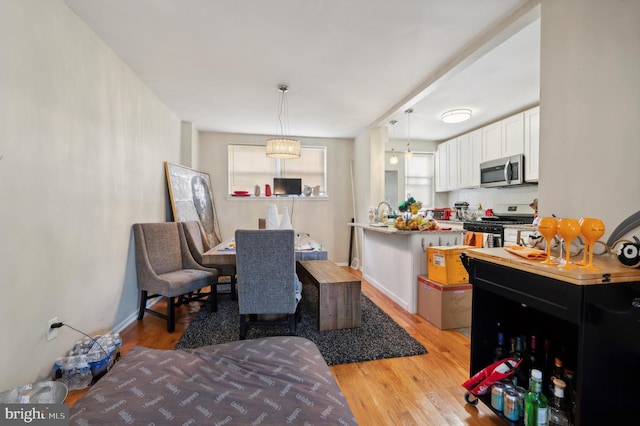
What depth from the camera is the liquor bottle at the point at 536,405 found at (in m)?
1.25

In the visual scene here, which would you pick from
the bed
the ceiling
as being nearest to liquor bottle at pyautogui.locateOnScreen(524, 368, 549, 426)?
the bed

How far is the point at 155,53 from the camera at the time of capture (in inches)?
97.3

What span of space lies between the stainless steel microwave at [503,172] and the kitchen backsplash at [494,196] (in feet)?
1.29

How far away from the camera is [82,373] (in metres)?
1.78

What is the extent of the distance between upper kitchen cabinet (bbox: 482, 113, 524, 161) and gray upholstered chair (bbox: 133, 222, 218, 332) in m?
4.44

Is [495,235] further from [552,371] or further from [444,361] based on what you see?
[552,371]

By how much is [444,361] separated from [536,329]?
701 millimetres

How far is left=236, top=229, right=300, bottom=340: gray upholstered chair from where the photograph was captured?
7.12 feet

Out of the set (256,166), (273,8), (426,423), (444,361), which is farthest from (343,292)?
(256,166)

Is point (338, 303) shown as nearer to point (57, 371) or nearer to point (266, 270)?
point (266, 270)

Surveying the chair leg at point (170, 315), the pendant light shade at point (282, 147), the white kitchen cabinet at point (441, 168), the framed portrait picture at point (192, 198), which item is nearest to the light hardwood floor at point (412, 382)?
the chair leg at point (170, 315)

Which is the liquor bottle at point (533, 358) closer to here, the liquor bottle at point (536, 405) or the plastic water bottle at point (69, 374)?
the liquor bottle at point (536, 405)

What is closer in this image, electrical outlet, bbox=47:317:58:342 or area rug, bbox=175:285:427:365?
electrical outlet, bbox=47:317:58:342

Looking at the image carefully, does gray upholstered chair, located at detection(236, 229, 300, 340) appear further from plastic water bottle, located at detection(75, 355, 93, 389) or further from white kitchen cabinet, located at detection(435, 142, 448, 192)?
white kitchen cabinet, located at detection(435, 142, 448, 192)
